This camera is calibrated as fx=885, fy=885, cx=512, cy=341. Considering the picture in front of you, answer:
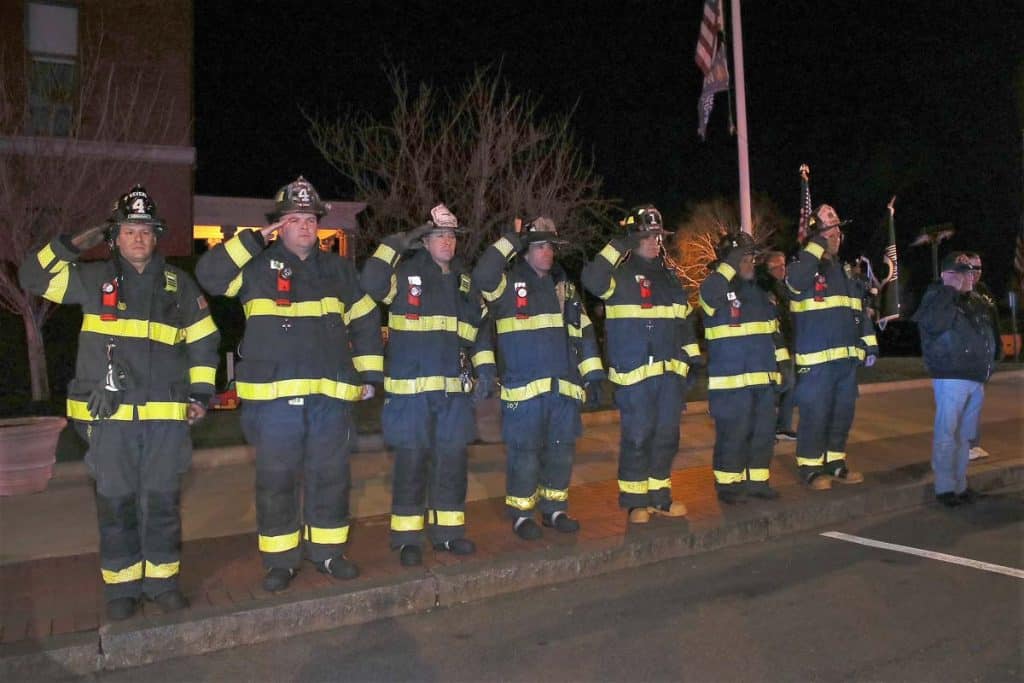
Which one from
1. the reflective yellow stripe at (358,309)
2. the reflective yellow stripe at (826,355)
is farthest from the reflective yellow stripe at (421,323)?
the reflective yellow stripe at (826,355)

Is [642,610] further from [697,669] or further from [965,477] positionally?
[965,477]

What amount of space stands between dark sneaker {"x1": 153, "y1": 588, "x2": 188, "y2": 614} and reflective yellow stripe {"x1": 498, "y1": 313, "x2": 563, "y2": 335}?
8.36 ft

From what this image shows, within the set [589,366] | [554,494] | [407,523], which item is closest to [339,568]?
[407,523]

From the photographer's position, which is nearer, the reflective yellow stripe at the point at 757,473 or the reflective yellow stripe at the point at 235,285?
the reflective yellow stripe at the point at 235,285

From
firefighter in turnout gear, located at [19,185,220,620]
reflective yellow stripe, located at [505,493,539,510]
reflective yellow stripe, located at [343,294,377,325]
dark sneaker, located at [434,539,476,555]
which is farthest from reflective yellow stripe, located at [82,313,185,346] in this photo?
reflective yellow stripe, located at [505,493,539,510]

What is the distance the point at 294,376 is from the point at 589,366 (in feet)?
7.33

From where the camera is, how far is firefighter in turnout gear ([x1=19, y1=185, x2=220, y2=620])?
4.53m

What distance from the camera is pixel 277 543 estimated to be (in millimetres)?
4977

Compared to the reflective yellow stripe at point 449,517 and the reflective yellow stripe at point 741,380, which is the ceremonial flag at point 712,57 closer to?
the reflective yellow stripe at point 741,380

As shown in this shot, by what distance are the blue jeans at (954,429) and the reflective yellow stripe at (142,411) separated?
5840 millimetres

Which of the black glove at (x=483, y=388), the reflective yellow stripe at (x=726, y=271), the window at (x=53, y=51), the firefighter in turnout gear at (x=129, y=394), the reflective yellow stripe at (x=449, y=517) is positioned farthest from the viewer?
the window at (x=53, y=51)

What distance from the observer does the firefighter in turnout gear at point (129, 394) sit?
4.53 meters

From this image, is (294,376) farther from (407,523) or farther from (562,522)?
(562,522)

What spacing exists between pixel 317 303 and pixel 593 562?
2.39 m
